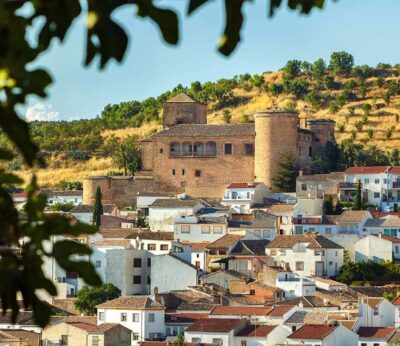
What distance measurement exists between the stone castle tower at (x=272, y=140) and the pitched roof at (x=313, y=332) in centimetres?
1898

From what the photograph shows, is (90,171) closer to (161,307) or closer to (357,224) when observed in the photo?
(357,224)

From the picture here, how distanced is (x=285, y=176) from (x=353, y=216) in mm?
6990

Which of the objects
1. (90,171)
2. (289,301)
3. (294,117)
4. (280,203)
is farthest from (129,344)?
(90,171)

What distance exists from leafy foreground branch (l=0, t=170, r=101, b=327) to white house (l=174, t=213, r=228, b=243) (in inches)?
1839

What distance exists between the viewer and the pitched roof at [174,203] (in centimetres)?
5197

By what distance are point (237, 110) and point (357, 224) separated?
3888cm

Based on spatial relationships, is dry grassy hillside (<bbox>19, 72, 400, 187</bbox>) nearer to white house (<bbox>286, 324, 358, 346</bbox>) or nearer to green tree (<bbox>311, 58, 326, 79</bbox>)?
green tree (<bbox>311, 58, 326, 79</bbox>)

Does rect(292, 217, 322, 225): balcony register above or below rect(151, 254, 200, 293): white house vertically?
above

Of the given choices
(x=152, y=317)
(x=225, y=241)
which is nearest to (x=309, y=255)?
(x=225, y=241)

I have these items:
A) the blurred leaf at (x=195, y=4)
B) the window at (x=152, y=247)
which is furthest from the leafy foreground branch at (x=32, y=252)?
the window at (x=152, y=247)

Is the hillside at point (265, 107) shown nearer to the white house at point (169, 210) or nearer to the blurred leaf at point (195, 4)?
the white house at point (169, 210)

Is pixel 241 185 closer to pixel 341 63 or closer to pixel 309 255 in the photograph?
pixel 309 255

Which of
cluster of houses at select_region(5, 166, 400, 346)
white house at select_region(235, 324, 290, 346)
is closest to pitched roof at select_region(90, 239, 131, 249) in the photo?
cluster of houses at select_region(5, 166, 400, 346)

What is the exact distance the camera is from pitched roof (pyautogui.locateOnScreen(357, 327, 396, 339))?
36.7 meters
